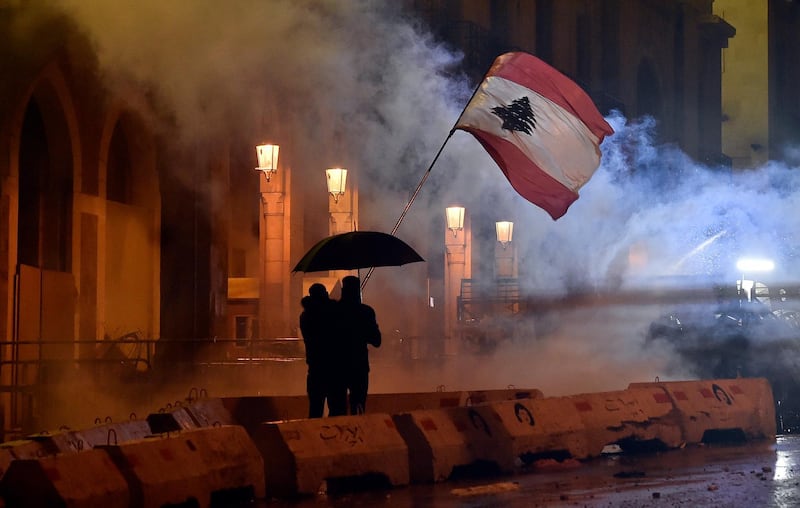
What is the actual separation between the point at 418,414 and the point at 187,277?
9.38 m

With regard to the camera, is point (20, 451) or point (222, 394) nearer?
point (20, 451)

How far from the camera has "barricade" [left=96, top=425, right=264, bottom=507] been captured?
8.21 meters

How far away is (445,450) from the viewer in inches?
411

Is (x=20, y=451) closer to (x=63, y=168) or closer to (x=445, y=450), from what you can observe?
(x=445, y=450)

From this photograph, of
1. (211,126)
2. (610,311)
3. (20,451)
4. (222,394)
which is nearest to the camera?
(20,451)

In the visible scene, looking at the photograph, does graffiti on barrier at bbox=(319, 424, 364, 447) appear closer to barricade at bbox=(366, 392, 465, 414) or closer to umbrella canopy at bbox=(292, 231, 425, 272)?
umbrella canopy at bbox=(292, 231, 425, 272)

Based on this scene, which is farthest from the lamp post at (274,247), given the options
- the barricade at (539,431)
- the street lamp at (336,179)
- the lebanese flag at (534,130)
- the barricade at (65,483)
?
the barricade at (65,483)

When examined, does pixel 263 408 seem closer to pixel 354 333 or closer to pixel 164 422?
pixel 354 333

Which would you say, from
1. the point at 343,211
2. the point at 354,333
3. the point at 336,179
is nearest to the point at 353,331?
the point at 354,333

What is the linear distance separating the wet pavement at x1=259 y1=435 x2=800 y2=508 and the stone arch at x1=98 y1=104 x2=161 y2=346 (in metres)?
8.97

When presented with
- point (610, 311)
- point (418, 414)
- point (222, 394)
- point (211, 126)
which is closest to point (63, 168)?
point (211, 126)

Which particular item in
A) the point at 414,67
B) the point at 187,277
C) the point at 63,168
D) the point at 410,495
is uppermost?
the point at 414,67

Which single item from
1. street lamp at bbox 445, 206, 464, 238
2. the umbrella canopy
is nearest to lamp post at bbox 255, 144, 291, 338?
street lamp at bbox 445, 206, 464, 238

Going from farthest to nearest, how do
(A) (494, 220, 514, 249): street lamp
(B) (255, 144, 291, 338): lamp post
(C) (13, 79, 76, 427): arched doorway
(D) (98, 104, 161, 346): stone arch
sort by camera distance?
(A) (494, 220, 514, 249): street lamp < (B) (255, 144, 291, 338): lamp post < (D) (98, 104, 161, 346): stone arch < (C) (13, 79, 76, 427): arched doorway
